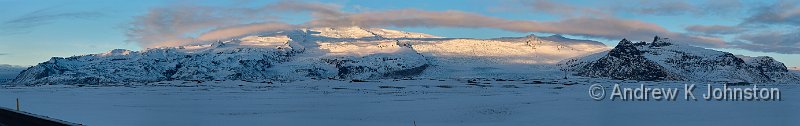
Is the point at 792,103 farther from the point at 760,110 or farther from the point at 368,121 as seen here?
the point at 368,121

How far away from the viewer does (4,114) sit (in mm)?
31703

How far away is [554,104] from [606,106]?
3.84 m

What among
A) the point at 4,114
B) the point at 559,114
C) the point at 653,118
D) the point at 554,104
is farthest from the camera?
the point at 554,104

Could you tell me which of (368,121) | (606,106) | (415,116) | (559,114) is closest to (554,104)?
(606,106)

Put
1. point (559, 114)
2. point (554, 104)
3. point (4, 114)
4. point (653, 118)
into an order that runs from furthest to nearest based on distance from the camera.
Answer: point (554, 104), point (559, 114), point (653, 118), point (4, 114)

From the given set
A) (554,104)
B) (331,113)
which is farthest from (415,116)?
(554,104)

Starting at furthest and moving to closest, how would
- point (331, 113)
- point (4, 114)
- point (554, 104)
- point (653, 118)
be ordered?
point (554, 104) → point (331, 113) → point (653, 118) → point (4, 114)

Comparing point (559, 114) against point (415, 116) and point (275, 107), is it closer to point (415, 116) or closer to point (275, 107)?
point (415, 116)

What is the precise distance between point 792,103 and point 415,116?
24793mm

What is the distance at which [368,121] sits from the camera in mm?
41344

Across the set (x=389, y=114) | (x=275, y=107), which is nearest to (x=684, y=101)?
(x=389, y=114)

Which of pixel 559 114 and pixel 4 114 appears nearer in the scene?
pixel 4 114

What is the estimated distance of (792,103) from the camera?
163 feet

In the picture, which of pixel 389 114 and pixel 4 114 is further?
pixel 389 114
